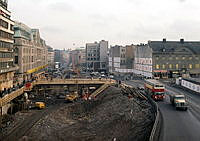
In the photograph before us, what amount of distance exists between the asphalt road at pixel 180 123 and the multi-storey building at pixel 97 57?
119816 mm

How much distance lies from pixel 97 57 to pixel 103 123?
407 feet

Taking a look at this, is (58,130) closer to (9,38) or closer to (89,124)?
(89,124)

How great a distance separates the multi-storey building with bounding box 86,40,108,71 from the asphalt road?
11982 centimetres

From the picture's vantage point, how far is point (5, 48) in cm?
5512

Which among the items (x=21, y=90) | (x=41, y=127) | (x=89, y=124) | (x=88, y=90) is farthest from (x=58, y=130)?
(x=88, y=90)

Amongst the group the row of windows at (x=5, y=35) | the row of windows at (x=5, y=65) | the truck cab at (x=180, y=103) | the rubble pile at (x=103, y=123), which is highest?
the row of windows at (x=5, y=35)

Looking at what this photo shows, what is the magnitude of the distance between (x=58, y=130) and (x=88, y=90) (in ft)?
115

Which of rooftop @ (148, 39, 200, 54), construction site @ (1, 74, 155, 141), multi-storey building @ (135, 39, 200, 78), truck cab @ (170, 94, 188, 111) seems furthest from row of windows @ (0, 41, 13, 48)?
rooftop @ (148, 39, 200, 54)

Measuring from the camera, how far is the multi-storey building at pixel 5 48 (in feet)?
172

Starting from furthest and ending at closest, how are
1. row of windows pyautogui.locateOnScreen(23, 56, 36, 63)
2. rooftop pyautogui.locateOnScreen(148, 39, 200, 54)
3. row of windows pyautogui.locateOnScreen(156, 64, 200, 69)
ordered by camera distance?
rooftop pyautogui.locateOnScreen(148, 39, 200, 54) < row of windows pyautogui.locateOnScreen(156, 64, 200, 69) < row of windows pyautogui.locateOnScreen(23, 56, 36, 63)

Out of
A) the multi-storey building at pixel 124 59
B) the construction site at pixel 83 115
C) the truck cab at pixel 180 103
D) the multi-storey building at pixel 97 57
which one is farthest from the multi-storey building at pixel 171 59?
the multi-storey building at pixel 97 57

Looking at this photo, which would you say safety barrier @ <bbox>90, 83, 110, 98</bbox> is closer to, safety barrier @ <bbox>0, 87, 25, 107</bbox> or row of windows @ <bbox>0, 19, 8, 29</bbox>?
safety barrier @ <bbox>0, 87, 25, 107</bbox>

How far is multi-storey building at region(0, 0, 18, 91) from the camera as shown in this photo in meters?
52.5

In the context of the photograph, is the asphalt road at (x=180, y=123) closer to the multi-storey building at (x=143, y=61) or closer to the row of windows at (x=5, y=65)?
the row of windows at (x=5, y=65)
